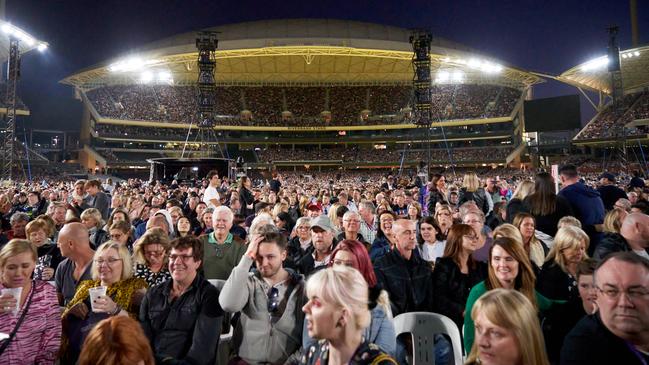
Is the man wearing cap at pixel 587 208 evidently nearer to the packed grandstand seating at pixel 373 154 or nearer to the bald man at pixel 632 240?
the bald man at pixel 632 240

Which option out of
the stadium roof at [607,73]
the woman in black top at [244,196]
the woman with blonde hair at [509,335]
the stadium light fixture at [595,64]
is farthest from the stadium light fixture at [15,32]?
the stadium light fixture at [595,64]

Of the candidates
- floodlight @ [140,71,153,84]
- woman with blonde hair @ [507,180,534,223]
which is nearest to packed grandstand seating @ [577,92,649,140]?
woman with blonde hair @ [507,180,534,223]

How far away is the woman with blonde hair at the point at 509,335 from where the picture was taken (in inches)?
77.0

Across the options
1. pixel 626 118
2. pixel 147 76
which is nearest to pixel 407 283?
pixel 147 76

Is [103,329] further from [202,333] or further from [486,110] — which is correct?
[486,110]

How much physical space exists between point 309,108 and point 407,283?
56688mm

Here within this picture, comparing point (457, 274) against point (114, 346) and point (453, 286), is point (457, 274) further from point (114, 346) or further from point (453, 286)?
point (114, 346)

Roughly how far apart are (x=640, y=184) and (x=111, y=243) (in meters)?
14.4

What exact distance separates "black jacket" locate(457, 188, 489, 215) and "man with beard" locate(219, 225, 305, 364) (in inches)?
232

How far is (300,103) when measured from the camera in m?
59.0

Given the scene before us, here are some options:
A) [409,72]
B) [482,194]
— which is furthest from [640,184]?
[409,72]

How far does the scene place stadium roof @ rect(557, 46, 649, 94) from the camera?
38.8m

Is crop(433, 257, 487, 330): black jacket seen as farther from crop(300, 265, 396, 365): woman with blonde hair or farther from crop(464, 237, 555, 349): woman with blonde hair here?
crop(300, 265, 396, 365): woman with blonde hair

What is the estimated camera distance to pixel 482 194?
832 cm
